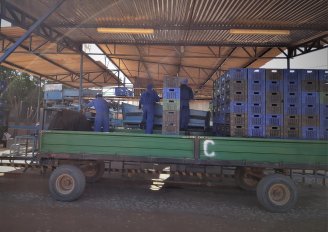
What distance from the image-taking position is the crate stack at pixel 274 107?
7.71 meters

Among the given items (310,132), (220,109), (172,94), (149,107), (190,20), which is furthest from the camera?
(220,109)

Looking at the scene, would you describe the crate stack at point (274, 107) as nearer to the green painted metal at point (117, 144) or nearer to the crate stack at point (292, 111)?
the crate stack at point (292, 111)

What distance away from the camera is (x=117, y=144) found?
7.03 m

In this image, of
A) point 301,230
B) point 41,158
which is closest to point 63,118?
point 41,158

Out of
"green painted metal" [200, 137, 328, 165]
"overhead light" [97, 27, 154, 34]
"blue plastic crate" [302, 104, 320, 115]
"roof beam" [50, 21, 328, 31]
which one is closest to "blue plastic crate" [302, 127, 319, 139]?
"blue plastic crate" [302, 104, 320, 115]

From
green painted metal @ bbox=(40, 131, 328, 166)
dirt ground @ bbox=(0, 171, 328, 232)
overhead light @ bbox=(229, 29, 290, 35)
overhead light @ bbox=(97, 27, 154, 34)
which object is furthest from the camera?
overhead light @ bbox=(97, 27, 154, 34)

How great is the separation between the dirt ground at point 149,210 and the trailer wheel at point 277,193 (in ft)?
0.59

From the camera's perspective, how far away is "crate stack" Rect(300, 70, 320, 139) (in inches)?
302

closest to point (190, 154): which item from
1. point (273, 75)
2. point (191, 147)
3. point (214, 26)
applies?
point (191, 147)

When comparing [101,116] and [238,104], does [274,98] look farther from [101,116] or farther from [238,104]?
[101,116]

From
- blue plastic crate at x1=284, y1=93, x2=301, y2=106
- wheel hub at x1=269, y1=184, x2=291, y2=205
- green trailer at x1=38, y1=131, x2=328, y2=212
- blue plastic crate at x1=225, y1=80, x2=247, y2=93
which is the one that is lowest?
wheel hub at x1=269, y1=184, x2=291, y2=205

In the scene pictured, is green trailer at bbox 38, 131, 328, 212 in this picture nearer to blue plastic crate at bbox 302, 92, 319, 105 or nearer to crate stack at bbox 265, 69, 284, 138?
crate stack at bbox 265, 69, 284, 138

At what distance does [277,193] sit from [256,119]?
182cm

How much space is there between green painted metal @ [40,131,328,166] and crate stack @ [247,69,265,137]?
920 mm
